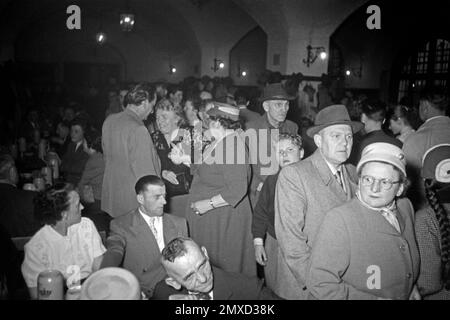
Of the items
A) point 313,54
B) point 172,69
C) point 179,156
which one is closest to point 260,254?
point 179,156

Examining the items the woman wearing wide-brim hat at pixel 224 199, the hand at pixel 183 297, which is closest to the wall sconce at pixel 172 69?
the woman wearing wide-brim hat at pixel 224 199

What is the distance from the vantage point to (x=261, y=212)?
2734 mm

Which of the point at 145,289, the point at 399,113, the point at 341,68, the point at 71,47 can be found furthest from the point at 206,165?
the point at 71,47

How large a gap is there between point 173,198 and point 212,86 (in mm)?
6036

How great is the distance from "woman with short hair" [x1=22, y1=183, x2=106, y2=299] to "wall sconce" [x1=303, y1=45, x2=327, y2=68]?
7.76m

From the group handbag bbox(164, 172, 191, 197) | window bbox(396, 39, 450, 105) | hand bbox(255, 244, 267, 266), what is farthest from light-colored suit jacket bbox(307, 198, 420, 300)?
window bbox(396, 39, 450, 105)

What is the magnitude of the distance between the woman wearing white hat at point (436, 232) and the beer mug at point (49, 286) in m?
1.76

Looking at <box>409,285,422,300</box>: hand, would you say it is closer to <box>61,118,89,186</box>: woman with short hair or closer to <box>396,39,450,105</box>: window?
<box>61,118,89,186</box>: woman with short hair

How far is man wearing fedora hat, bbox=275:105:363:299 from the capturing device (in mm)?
2129

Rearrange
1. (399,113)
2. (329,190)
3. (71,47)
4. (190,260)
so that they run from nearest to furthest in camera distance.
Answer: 1. (190,260)
2. (329,190)
3. (399,113)
4. (71,47)

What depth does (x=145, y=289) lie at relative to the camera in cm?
230

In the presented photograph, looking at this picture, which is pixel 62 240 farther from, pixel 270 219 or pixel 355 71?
pixel 355 71

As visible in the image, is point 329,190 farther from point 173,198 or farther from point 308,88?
point 308,88

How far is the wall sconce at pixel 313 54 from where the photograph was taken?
909 cm
